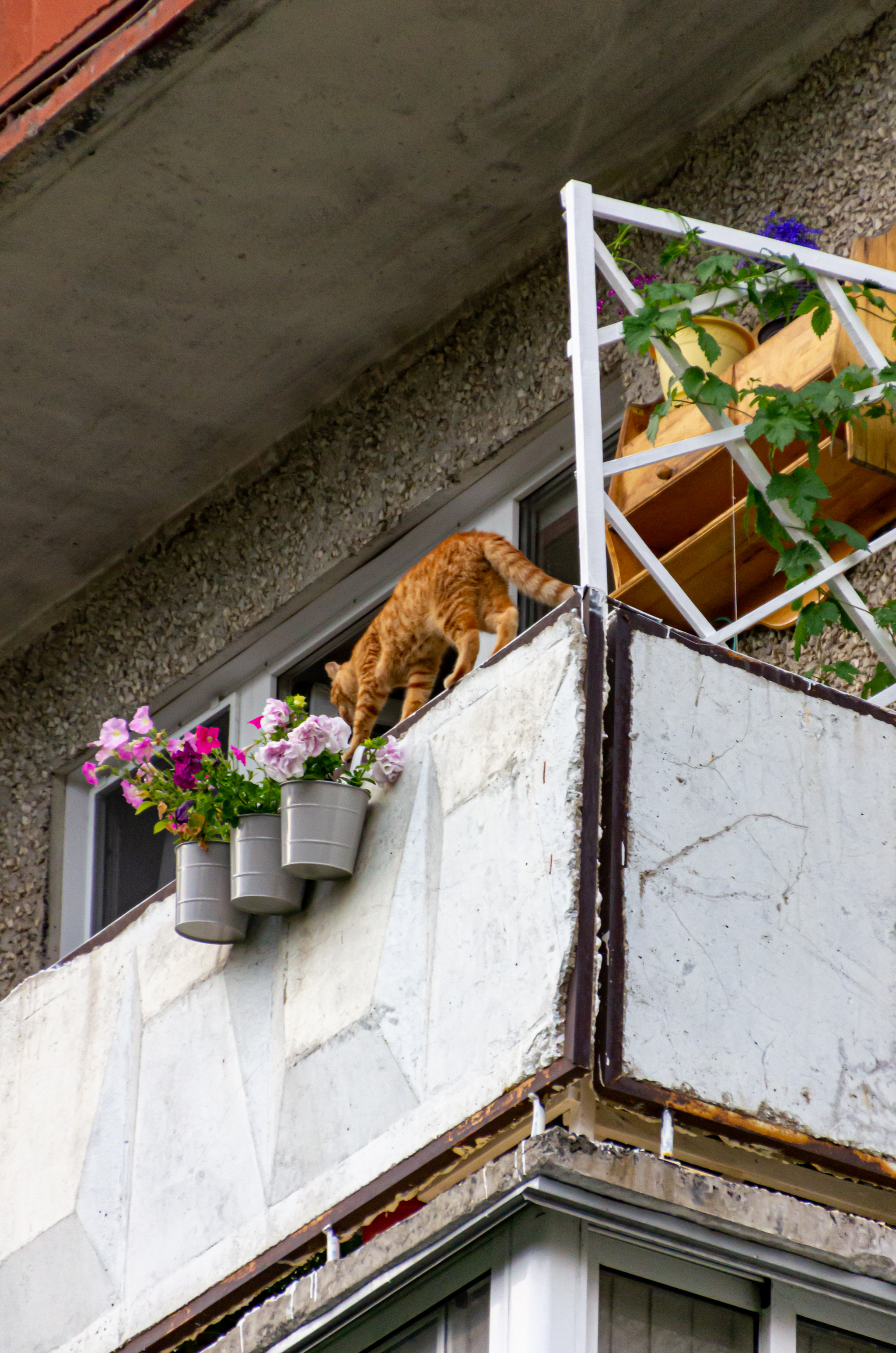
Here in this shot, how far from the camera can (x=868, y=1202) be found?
376 centimetres

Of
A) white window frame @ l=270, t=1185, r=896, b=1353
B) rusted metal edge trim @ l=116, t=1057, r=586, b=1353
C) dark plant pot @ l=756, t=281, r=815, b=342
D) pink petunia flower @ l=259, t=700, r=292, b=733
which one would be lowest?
white window frame @ l=270, t=1185, r=896, b=1353

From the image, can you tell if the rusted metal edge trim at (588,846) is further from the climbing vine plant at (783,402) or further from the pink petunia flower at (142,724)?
the pink petunia flower at (142,724)

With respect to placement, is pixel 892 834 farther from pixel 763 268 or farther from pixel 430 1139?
pixel 763 268

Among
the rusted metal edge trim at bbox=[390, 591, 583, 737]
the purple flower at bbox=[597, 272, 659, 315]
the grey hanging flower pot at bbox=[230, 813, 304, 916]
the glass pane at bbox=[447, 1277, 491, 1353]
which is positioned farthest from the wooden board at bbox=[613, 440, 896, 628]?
the glass pane at bbox=[447, 1277, 491, 1353]

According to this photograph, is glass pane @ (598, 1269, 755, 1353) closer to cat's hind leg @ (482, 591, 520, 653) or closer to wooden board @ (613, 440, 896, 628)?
wooden board @ (613, 440, 896, 628)

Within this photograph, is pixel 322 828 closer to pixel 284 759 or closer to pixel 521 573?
pixel 284 759

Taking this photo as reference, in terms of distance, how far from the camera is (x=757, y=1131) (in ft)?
11.6

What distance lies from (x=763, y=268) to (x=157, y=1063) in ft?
7.70

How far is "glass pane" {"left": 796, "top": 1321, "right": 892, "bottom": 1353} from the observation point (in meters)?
3.61

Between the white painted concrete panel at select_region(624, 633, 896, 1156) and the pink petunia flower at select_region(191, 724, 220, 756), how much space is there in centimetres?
116

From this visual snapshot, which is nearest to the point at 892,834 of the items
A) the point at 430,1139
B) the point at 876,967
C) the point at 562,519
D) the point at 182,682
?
the point at 876,967

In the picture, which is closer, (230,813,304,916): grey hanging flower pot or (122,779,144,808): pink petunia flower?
(230,813,304,916): grey hanging flower pot

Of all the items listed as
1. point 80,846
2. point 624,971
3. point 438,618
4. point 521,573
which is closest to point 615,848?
point 624,971

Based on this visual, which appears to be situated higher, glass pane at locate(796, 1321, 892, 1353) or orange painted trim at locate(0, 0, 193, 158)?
orange painted trim at locate(0, 0, 193, 158)
